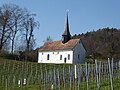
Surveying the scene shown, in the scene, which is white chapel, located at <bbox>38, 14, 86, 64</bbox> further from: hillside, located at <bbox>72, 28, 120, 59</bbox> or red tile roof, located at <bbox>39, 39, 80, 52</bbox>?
hillside, located at <bbox>72, 28, 120, 59</bbox>

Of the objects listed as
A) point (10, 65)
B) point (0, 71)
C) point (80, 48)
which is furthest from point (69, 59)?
point (0, 71)

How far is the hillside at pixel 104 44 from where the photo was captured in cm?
6575

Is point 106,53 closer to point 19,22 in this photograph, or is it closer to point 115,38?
point 115,38

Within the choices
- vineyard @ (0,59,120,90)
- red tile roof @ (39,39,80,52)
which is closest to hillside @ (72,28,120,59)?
red tile roof @ (39,39,80,52)

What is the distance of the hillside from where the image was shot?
2589 inches

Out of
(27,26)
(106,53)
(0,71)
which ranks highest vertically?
(27,26)

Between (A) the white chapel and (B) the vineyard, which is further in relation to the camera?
(A) the white chapel

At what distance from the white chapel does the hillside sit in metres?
4.88

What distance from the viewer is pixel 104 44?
249 ft

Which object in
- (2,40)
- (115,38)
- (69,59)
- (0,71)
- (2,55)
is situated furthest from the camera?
(115,38)

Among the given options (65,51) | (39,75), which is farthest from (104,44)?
(39,75)

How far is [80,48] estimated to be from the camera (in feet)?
195

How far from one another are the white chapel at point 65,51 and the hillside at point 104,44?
16.0 feet

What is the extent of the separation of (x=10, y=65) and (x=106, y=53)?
33843 mm
